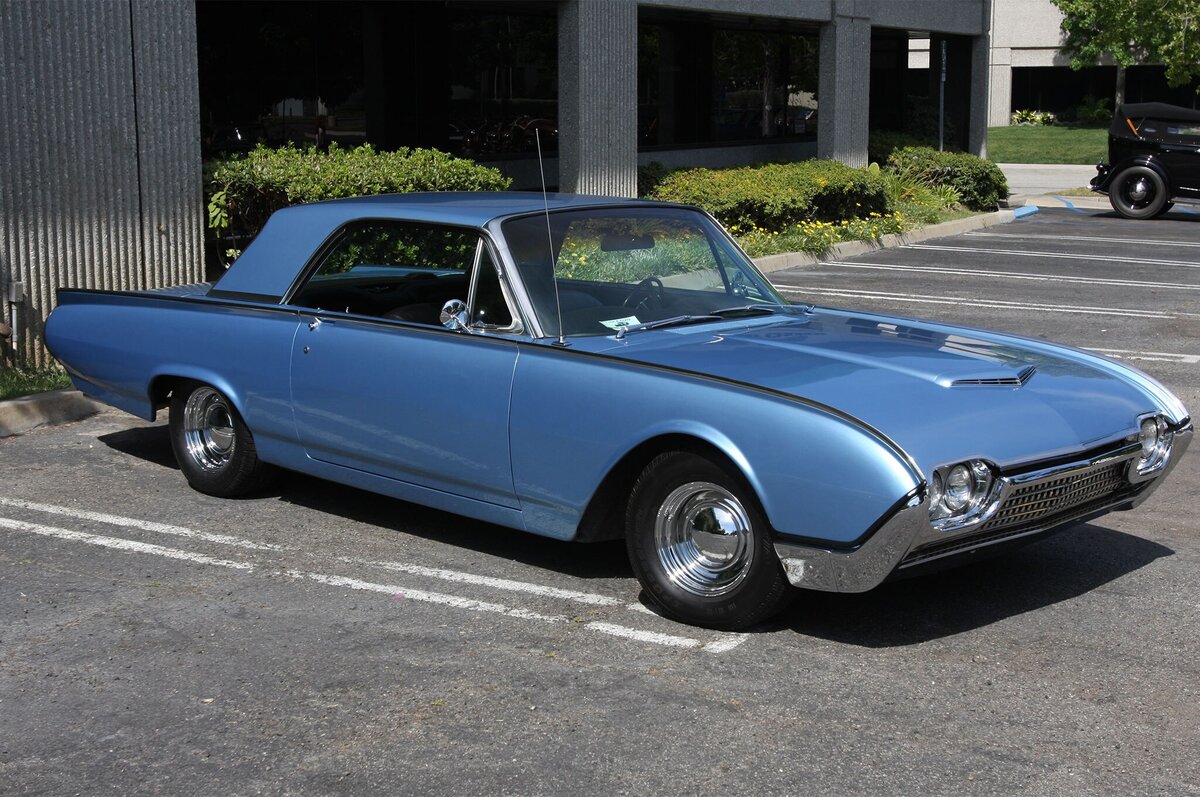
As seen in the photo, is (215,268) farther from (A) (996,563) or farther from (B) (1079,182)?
(B) (1079,182)

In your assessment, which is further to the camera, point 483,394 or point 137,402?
point 137,402

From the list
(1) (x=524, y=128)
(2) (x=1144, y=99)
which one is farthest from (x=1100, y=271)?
(2) (x=1144, y=99)

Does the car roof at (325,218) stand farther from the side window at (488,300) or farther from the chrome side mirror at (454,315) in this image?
the chrome side mirror at (454,315)

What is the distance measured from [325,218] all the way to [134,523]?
1.62 meters

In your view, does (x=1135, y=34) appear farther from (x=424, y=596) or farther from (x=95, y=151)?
(x=424, y=596)

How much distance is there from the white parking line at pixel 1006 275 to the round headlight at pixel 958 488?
1123 centimetres

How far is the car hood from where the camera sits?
4.74 meters

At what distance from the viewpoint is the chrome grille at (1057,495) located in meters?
4.81

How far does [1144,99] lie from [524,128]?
37.8 m

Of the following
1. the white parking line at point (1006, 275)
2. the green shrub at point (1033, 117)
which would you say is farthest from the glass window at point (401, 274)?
the green shrub at point (1033, 117)

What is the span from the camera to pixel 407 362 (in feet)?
19.1

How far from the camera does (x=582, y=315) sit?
224 inches

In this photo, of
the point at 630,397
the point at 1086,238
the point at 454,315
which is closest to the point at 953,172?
the point at 1086,238

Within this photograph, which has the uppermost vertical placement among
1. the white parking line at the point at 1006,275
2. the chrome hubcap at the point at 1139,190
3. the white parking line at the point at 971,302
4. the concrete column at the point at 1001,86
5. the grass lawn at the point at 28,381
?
the concrete column at the point at 1001,86
